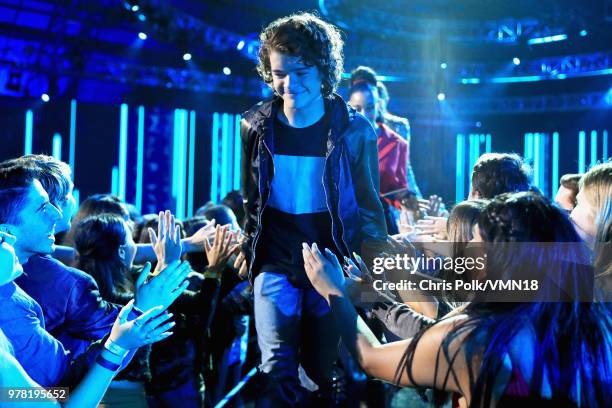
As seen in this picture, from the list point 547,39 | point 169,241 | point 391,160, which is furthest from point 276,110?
point 547,39

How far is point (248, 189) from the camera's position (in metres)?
3.16

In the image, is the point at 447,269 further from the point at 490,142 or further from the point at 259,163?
the point at 490,142

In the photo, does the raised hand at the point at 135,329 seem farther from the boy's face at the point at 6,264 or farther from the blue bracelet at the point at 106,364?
the boy's face at the point at 6,264

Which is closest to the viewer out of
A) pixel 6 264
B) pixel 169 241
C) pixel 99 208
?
→ pixel 6 264

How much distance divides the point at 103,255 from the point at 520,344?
1916 millimetres

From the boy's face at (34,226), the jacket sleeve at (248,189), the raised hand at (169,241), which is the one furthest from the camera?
the jacket sleeve at (248,189)

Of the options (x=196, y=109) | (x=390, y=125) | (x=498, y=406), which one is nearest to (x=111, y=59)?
(x=196, y=109)

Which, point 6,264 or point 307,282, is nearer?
point 6,264

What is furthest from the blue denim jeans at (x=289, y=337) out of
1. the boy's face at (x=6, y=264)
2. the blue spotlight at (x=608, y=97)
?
the blue spotlight at (x=608, y=97)

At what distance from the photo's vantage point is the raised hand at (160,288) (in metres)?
2.05

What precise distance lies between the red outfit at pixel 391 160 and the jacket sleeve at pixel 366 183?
1847 mm

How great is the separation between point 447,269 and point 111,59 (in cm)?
677

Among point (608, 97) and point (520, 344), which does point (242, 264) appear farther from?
point (608, 97)

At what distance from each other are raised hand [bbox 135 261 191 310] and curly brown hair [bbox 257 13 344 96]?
51.7 inches
